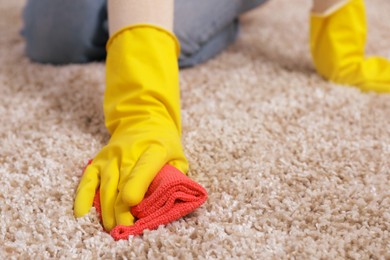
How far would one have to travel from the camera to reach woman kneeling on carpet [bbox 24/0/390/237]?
0.54 metres

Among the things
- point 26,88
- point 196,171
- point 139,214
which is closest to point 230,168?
point 196,171

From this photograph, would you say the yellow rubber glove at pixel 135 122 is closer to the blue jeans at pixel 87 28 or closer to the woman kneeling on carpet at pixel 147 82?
the woman kneeling on carpet at pixel 147 82

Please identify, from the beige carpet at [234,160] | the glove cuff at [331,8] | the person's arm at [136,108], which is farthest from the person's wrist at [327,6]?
the person's arm at [136,108]

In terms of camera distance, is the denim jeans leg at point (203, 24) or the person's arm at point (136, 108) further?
the denim jeans leg at point (203, 24)

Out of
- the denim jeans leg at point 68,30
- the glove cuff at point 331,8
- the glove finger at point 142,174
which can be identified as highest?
the glove cuff at point 331,8

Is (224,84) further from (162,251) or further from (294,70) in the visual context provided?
(162,251)

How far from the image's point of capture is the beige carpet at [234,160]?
499mm

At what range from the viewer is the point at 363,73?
842 mm

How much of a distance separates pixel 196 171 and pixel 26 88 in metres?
0.37

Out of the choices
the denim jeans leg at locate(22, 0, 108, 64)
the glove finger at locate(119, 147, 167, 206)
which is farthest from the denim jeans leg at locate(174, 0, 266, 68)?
the glove finger at locate(119, 147, 167, 206)

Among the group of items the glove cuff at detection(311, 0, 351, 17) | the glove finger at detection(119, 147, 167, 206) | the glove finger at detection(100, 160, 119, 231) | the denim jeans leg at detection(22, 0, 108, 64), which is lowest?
the denim jeans leg at detection(22, 0, 108, 64)

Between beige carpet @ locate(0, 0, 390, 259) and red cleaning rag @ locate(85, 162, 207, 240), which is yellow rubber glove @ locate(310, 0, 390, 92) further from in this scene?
red cleaning rag @ locate(85, 162, 207, 240)

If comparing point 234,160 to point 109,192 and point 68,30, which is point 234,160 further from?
point 68,30

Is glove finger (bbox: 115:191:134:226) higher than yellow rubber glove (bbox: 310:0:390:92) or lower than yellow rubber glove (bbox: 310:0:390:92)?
lower
